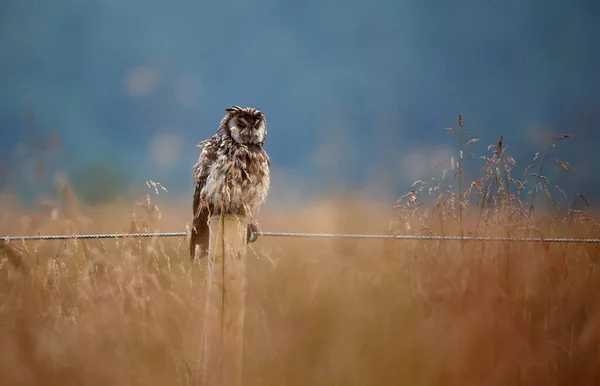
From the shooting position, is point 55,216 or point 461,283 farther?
point 55,216

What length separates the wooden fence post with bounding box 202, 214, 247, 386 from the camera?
1097mm

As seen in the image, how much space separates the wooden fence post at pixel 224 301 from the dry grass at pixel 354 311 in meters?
0.13

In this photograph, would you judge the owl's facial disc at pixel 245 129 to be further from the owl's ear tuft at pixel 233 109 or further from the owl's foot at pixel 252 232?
the owl's foot at pixel 252 232

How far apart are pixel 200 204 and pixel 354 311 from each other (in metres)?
0.81

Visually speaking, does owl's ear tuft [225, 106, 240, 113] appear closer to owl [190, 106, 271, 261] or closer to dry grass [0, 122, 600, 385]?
owl [190, 106, 271, 261]

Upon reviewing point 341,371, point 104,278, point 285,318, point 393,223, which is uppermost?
point 393,223

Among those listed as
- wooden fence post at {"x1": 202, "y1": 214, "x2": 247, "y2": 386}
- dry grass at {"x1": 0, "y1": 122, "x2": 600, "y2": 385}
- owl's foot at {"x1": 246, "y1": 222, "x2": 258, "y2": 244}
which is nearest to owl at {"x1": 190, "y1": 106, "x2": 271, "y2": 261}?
owl's foot at {"x1": 246, "y1": 222, "x2": 258, "y2": 244}

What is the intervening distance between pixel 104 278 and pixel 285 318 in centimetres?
53

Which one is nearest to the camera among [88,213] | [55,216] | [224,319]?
[224,319]

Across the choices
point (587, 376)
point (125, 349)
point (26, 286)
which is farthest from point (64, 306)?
point (587, 376)

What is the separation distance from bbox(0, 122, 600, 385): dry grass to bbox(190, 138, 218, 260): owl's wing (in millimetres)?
415

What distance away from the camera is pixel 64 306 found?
53.1 inches

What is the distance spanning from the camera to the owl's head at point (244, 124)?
6.26 ft

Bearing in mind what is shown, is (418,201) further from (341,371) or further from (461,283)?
(341,371)
